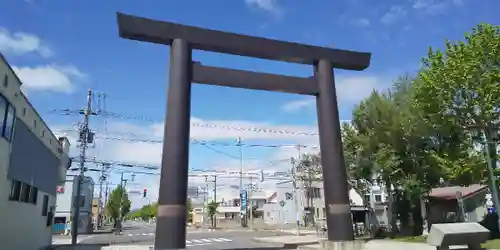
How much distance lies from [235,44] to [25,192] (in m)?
10.5

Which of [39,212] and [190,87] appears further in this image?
[39,212]

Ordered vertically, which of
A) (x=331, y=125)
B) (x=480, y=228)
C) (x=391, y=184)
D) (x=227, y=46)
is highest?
(x=227, y=46)

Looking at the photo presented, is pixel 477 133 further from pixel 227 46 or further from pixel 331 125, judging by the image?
pixel 227 46

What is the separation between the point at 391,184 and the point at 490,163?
32.6 feet

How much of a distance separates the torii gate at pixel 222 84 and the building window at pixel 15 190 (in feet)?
18.5

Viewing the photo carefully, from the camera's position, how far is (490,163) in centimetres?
1744

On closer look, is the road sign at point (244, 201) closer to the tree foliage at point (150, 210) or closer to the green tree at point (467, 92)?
the tree foliage at point (150, 210)

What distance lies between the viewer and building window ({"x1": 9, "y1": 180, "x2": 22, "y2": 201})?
13.7m

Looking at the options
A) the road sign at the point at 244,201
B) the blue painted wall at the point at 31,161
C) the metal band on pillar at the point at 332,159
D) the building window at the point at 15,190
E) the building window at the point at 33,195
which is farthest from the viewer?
the road sign at the point at 244,201

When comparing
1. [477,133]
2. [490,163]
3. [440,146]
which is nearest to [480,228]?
[490,163]

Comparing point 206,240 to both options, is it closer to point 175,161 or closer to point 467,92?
point 175,161

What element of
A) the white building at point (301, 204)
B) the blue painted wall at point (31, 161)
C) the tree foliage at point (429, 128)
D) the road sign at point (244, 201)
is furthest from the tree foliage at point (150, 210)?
the blue painted wall at point (31, 161)

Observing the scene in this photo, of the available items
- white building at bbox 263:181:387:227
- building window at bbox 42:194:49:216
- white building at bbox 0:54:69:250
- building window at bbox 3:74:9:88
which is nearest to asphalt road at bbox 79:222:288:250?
building window at bbox 42:194:49:216

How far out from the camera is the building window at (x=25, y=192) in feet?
50.1
